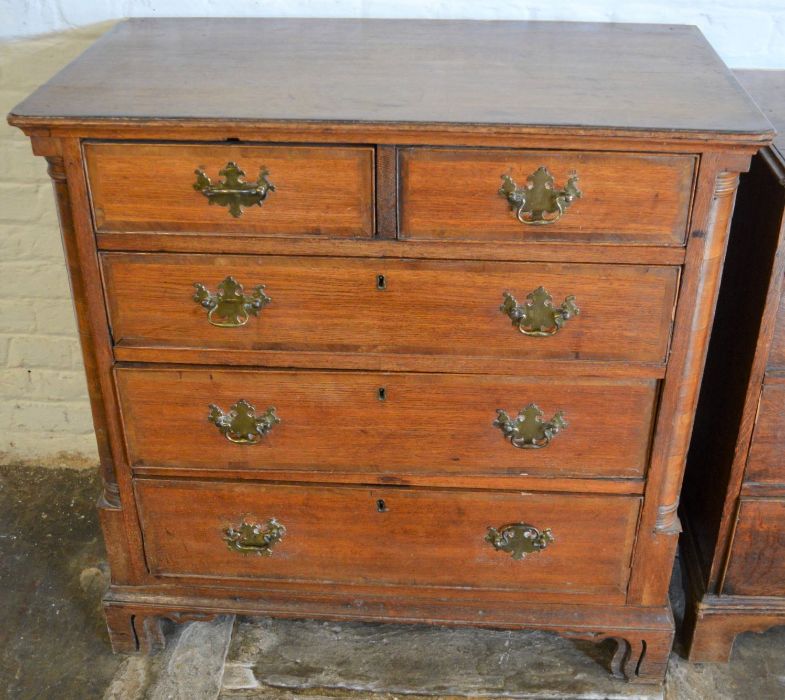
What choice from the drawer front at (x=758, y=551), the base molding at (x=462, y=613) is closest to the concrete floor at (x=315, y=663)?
the base molding at (x=462, y=613)

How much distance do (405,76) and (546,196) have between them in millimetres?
373

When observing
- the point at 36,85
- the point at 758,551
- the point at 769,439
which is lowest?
the point at 758,551

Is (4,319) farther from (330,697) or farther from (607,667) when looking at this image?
(607,667)

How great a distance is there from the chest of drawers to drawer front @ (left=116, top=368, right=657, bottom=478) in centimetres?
23

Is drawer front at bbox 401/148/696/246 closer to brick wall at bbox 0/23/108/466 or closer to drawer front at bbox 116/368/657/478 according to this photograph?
drawer front at bbox 116/368/657/478

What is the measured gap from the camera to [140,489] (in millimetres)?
1886

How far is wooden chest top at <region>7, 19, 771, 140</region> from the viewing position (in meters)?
1.51

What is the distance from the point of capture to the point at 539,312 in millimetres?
1647

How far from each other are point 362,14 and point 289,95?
64 centimetres

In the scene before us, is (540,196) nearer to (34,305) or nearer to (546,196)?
(546,196)

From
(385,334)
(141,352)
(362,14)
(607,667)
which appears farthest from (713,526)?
(362,14)

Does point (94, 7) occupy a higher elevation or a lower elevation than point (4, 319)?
higher

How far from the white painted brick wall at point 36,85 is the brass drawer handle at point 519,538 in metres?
1.12

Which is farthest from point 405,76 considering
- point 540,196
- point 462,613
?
point 462,613
